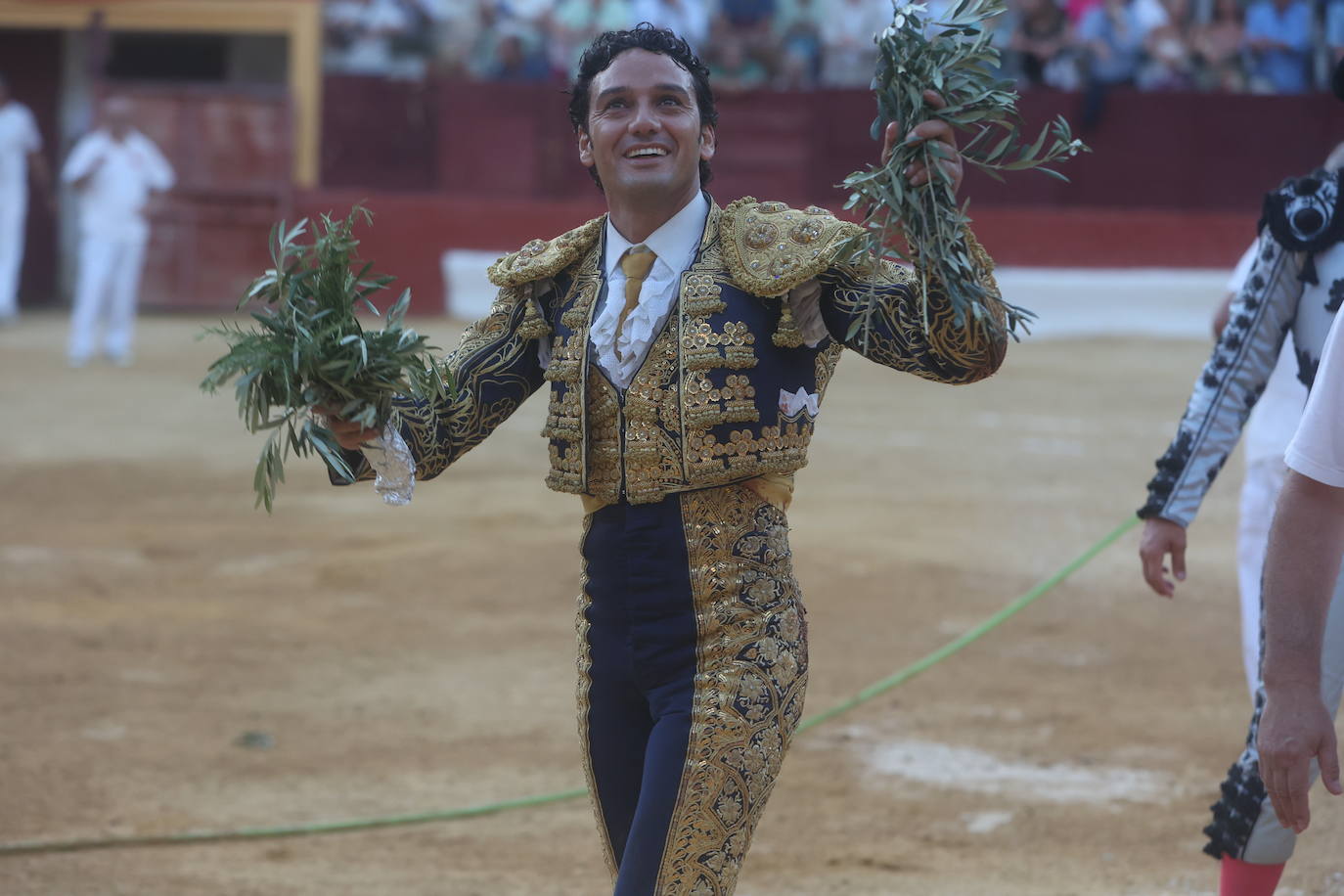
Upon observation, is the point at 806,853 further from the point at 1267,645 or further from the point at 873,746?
the point at 1267,645

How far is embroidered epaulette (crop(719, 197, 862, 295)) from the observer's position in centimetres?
271

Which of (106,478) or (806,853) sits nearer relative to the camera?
(806,853)

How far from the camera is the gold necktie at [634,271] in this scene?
9.30 feet

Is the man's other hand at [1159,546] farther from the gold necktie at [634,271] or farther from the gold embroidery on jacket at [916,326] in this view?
the gold necktie at [634,271]

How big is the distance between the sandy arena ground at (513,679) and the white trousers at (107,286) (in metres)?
3.63

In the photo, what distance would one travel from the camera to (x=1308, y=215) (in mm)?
3197

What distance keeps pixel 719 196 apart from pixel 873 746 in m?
12.6

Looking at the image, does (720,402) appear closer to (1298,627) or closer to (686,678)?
(686,678)

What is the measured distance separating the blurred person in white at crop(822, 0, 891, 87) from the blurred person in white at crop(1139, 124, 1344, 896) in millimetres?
13474

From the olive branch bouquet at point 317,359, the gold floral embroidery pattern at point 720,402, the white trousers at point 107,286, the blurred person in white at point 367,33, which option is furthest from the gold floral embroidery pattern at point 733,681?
the blurred person in white at point 367,33

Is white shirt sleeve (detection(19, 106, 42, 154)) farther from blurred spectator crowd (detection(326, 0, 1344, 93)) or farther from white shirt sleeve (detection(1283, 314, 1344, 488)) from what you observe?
white shirt sleeve (detection(1283, 314, 1344, 488))

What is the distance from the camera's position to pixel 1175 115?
1630 cm

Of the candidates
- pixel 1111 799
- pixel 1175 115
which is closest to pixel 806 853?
pixel 1111 799

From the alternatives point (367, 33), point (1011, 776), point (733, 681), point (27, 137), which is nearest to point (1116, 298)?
point (367, 33)
